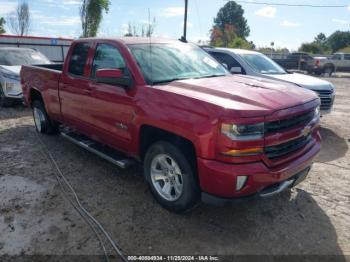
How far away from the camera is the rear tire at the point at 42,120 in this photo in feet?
21.3

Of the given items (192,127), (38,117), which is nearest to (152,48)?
(192,127)

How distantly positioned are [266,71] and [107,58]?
4.71 m

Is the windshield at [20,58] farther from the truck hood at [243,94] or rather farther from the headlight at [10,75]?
the truck hood at [243,94]

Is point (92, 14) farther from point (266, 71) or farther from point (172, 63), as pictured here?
point (172, 63)

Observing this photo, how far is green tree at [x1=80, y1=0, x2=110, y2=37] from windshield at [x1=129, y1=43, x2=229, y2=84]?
18.6 m

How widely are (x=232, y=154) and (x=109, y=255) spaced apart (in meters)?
1.49

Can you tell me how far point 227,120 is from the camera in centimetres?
290

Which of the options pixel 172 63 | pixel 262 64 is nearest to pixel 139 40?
pixel 172 63

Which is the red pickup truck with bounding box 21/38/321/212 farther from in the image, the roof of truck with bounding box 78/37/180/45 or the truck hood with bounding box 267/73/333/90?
the truck hood with bounding box 267/73/333/90

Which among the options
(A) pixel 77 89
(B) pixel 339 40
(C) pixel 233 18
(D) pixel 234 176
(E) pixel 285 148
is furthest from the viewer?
(C) pixel 233 18

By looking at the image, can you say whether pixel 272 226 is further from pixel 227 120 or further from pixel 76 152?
pixel 76 152

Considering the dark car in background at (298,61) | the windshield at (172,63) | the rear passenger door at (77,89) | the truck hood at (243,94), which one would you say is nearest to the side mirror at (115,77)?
the windshield at (172,63)

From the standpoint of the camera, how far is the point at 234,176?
291 cm

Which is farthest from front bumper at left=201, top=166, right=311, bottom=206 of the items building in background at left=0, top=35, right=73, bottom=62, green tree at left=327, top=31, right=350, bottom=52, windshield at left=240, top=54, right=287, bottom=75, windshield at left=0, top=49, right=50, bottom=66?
green tree at left=327, top=31, right=350, bottom=52
